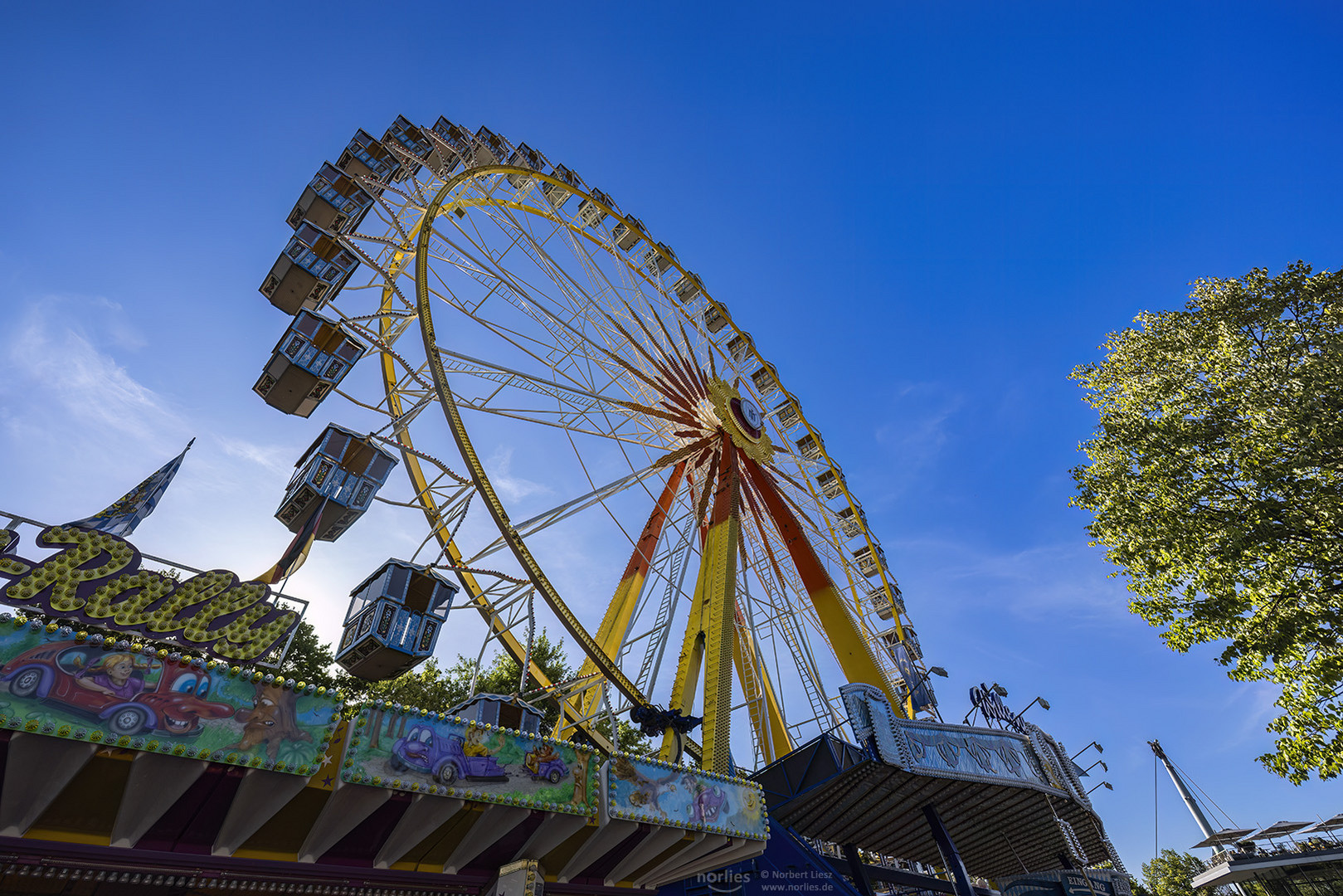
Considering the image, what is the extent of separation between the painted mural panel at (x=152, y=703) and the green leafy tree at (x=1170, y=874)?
168ft

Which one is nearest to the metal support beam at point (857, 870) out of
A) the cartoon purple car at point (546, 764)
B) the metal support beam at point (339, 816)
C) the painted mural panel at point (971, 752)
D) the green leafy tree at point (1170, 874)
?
the painted mural panel at point (971, 752)

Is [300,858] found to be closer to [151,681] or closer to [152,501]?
[151,681]

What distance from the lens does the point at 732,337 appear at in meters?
21.8

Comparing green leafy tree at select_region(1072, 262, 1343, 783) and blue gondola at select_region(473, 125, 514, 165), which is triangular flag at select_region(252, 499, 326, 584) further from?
green leafy tree at select_region(1072, 262, 1343, 783)

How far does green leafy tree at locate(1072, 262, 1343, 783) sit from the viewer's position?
10742 mm

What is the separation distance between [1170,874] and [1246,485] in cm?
4468

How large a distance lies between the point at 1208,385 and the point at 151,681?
706 inches

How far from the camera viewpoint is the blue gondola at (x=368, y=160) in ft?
52.2

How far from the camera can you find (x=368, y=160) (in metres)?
16.0

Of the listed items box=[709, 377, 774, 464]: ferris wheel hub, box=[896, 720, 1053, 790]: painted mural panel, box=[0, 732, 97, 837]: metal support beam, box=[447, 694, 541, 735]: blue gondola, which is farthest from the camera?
box=[709, 377, 774, 464]: ferris wheel hub

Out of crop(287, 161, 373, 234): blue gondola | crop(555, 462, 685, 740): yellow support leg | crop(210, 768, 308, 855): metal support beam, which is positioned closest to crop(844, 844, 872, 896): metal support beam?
crop(555, 462, 685, 740): yellow support leg

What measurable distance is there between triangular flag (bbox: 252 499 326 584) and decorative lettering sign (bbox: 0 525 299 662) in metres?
0.60

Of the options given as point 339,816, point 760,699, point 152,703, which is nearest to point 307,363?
A: point 152,703

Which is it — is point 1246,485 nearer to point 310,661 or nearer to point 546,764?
point 546,764
